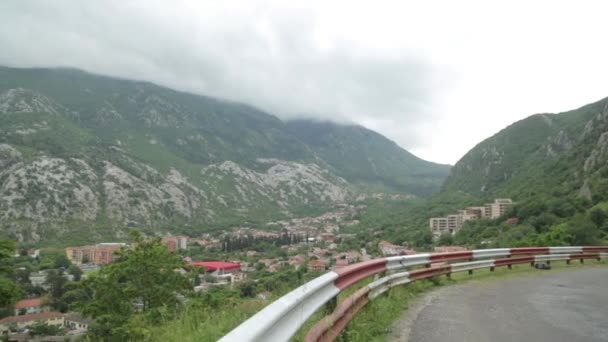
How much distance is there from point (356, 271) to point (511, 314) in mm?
2817

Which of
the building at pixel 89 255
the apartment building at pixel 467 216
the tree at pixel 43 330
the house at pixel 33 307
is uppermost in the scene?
the apartment building at pixel 467 216

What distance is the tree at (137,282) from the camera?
17156mm

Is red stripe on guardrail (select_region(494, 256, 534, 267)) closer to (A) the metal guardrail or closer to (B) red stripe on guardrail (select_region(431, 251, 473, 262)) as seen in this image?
(A) the metal guardrail

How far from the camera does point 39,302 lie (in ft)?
124

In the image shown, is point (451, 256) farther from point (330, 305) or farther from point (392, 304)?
point (330, 305)

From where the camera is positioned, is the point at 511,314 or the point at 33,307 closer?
the point at 511,314

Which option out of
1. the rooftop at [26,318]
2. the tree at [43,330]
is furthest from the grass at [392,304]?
the rooftop at [26,318]

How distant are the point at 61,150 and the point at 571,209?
15387cm

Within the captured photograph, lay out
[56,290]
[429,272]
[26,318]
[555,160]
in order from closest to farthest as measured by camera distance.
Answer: [429,272], [26,318], [56,290], [555,160]

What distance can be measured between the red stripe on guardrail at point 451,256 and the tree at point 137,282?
34.4 feet

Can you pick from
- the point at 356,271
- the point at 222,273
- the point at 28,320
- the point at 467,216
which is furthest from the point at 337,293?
the point at 467,216

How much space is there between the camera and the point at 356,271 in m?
6.57

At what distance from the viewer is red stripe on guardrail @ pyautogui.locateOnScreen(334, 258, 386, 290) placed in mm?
5672

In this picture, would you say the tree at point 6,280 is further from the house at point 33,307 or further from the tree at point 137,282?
the house at point 33,307
